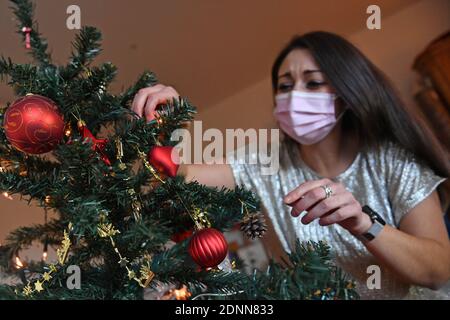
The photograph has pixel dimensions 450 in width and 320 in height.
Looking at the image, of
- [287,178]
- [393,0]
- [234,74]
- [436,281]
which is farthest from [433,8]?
[436,281]

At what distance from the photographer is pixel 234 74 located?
1.85 meters

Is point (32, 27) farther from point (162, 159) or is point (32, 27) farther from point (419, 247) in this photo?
point (419, 247)

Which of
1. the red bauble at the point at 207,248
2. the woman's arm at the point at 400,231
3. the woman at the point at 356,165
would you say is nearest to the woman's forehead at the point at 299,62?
the woman at the point at 356,165

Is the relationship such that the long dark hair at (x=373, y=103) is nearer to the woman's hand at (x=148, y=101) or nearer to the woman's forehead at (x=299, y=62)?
the woman's forehead at (x=299, y=62)

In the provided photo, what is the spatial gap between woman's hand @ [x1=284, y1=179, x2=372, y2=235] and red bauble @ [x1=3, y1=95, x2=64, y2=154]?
0.25 meters

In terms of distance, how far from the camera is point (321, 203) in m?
0.43

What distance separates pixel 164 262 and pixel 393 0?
164cm

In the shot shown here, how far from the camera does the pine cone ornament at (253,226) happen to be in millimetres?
368

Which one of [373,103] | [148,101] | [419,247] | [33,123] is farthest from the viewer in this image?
[373,103]

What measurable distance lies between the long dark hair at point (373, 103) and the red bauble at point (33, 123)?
57 centimetres

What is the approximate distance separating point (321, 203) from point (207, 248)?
0.57ft

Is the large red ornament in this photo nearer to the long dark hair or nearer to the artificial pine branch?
the artificial pine branch

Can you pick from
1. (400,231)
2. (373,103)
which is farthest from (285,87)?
(400,231)

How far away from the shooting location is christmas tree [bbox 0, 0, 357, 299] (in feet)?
0.97
